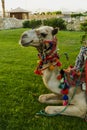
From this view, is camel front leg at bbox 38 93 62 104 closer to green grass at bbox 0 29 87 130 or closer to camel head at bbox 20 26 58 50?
green grass at bbox 0 29 87 130

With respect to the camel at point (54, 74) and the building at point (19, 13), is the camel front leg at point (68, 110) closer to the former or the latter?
the camel at point (54, 74)

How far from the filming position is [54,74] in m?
4.61

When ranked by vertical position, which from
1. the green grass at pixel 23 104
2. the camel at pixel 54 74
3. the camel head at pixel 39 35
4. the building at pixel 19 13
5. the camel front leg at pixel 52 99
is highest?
the camel head at pixel 39 35

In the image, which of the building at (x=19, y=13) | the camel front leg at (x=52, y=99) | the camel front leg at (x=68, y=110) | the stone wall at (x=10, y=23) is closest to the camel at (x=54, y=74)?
the camel front leg at (x=68, y=110)

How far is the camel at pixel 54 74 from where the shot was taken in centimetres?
445

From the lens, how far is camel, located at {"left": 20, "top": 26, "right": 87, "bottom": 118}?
445 cm

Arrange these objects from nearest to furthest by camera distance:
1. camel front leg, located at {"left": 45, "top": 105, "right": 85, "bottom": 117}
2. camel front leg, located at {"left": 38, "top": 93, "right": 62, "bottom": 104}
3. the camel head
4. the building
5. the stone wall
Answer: the camel head < camel front leg, located at {"left": 45, "top": 105, "right": 85, "bottom": 117} < camel front leg, located at {"left": 38, "top": 93, "right": 62, "bottom": 104} < the stone wall < the building

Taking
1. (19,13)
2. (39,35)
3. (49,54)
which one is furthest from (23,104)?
(19,13)

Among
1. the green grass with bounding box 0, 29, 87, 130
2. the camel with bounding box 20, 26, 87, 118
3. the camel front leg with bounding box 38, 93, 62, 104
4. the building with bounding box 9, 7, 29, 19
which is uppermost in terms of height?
the camel with bounding box 20, 26, 87, 118

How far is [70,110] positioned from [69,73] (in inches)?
18.7

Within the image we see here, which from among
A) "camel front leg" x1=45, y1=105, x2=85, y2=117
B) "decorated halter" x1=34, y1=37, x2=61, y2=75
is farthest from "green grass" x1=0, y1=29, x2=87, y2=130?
"decorated halter" x1=34, y1=37, x2=61, y2=75

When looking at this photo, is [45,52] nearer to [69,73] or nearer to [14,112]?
[69,73]

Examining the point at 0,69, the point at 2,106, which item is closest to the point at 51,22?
the point at 0,69

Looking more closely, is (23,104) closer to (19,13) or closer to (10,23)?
(10,23)
